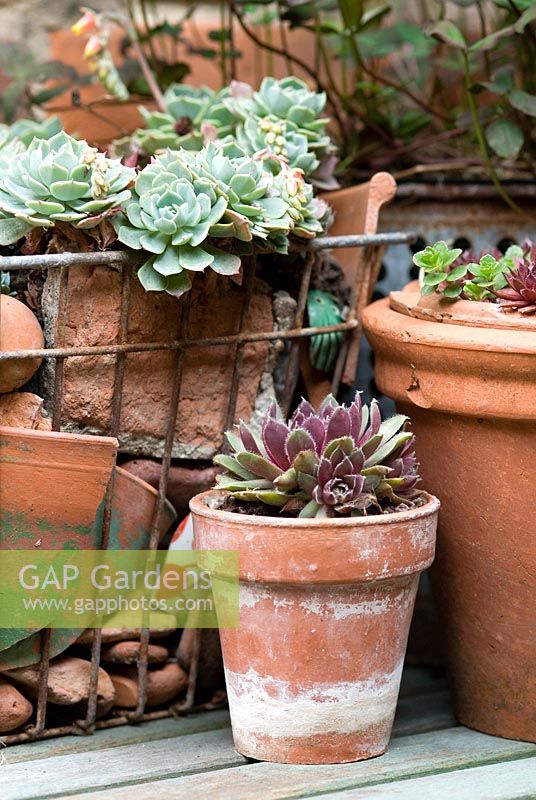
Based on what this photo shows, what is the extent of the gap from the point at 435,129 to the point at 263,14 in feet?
1.61

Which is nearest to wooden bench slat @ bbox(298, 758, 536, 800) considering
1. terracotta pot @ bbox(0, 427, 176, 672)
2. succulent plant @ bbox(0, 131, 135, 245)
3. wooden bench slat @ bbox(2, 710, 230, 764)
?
wooden bench slat @ bbox(2, 710, 230, 764)

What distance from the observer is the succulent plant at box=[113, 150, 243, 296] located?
1.32 metres

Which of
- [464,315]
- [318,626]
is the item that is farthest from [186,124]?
[318,626]

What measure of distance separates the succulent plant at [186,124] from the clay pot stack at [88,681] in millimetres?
817

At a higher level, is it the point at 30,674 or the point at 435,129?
the point at 435,129

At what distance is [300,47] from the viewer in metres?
2.38

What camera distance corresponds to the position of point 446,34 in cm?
169

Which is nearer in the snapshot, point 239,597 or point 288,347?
point 239,597

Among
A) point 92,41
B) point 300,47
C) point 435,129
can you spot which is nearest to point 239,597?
point 92,41

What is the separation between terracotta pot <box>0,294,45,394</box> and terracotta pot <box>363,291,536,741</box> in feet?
1.58

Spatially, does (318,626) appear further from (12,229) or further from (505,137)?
(505,137)

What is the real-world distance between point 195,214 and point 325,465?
1.20 ft

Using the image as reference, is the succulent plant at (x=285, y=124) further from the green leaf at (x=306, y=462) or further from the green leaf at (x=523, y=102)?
the green leaf at (x=306, y=462)

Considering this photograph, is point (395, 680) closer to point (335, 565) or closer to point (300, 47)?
point (335, 565)
